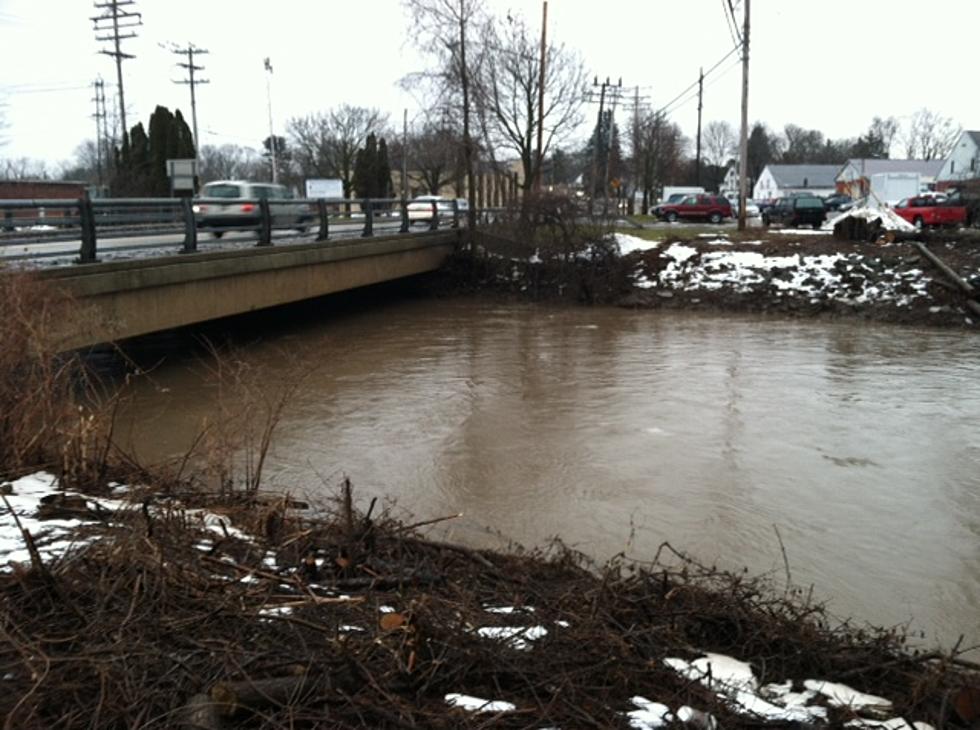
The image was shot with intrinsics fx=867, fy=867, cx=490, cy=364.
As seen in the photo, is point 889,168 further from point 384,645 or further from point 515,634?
point 384,645

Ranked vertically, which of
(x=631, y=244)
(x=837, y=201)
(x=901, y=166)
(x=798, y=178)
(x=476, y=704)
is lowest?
(x=476, y=704)

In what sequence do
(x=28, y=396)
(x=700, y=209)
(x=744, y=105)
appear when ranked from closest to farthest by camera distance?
(x=28, y=396), (x=744, y=105), (x=700, y=209)

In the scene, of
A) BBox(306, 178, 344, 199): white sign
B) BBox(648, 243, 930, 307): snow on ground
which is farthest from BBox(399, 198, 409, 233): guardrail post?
BBox(306, 178, 344, 199): white sign

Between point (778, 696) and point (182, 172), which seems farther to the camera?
point (182, 172)

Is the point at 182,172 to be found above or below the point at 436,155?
below

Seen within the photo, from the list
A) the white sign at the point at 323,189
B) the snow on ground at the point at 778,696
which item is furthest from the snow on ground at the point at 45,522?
the white sign at the point at 323,189

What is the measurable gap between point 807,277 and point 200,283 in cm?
1802

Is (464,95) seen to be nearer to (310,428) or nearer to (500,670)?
(310,428)

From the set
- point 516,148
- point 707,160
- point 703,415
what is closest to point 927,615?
point 703,415

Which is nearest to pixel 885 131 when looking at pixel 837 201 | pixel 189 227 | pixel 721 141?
pixel 721 141

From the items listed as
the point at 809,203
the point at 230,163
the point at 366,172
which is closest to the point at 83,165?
the point at 230,163

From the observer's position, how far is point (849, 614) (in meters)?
6.32

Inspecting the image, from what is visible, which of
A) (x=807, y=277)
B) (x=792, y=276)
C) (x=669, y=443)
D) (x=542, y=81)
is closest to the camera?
(x=669, y=443)

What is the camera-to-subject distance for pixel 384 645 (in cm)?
389
